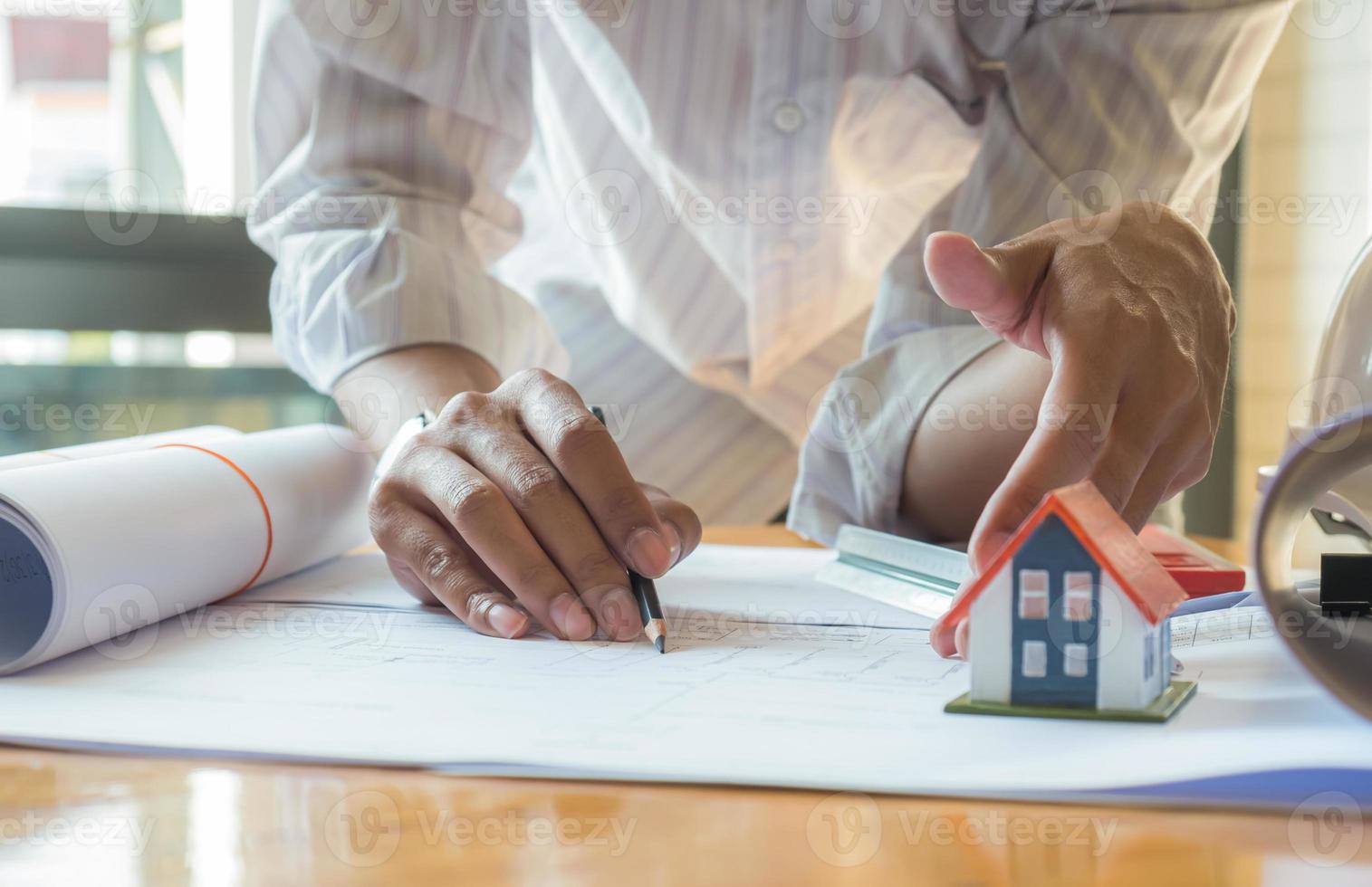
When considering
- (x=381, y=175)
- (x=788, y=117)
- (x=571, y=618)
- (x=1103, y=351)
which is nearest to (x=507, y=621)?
(x=571, y=618)

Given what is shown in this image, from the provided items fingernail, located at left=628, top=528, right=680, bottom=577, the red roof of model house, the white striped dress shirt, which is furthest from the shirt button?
the red roof of model house

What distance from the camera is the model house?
0.38 m

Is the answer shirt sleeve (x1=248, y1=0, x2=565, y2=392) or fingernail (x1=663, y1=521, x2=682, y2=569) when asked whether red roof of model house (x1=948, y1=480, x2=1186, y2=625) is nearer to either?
fingernail (x1=663, y1=521, x2=682, y2=569)

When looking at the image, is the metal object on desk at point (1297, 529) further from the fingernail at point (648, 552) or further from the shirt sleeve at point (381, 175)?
the shirt sleeve at point (381, 175)

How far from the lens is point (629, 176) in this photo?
1152 millimetres

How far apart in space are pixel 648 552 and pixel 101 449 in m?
0.36

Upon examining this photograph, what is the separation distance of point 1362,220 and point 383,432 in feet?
6.28

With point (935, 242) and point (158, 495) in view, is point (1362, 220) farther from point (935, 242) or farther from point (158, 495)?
point (158, 495)

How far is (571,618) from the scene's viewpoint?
0.53 m

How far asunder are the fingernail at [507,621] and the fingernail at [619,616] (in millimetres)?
39

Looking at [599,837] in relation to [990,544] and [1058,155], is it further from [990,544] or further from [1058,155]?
[1058,155]

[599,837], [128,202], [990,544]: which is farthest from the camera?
[128,202]

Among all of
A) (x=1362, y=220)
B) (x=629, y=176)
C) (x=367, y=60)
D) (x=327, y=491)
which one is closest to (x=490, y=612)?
(x=327, y=491)

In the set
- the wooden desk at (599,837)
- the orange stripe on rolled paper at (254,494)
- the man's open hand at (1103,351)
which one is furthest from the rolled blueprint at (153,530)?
the man's open hand at (1103,351)
